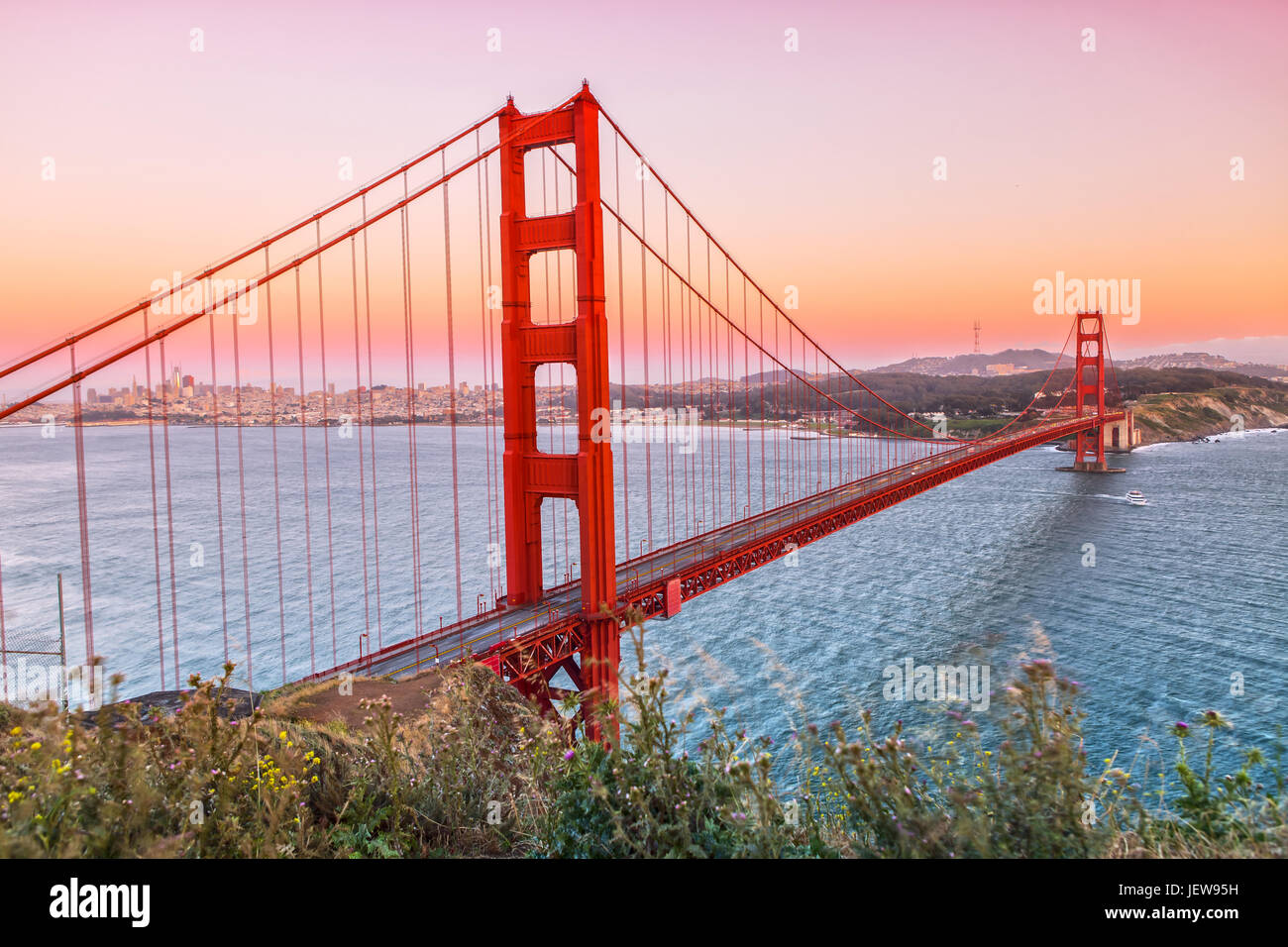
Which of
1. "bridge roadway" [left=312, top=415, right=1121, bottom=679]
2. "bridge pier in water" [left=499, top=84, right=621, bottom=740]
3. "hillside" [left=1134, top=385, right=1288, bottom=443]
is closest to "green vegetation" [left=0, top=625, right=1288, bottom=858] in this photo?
"bridge roadway" [left=312, top=415, right=1121, bottom=679]

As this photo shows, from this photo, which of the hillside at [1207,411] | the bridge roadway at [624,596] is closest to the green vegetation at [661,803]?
the bridge roadway at [624,596]

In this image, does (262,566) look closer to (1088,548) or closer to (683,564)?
(683,564)

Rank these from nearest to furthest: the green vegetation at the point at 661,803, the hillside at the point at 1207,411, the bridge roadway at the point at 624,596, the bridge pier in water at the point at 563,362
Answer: the green vegetation at the point at 661,803 → the bridge roadway at the point at 624,596 → the bridge pier in water at the point at 563,362 → the hillside at the point at 1207,411

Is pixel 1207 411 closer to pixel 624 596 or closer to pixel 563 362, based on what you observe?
pixel 624 596

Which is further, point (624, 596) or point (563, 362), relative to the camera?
point (624, 596)

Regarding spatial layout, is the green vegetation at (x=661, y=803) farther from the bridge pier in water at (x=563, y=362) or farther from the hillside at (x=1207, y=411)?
the hillside at (x=1207, y=411)

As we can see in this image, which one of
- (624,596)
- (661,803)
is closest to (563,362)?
(624,596)
